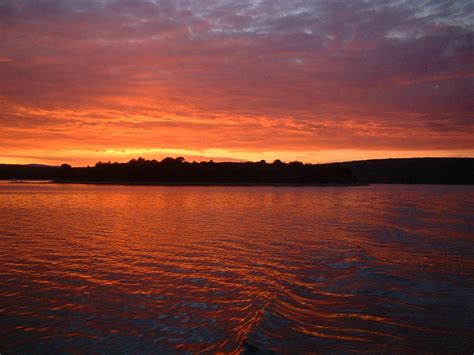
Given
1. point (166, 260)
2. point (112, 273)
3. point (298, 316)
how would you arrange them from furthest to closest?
point (166, 260), point (112, 273), point (298, 316)

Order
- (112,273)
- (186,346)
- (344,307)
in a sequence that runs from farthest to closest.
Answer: (112,273)
(344,307)
(186,346)

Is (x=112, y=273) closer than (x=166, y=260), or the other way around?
(x=112, y=273)

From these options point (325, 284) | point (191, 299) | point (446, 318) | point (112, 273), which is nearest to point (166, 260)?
point (112, 273)

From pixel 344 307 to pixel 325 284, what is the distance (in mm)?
2266

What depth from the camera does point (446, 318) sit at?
10.2 metres

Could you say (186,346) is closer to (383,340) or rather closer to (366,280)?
(383,340)

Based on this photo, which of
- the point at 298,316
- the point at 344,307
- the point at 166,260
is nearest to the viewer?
the point at 298,316

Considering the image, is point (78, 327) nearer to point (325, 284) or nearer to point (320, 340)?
point (320, 340)

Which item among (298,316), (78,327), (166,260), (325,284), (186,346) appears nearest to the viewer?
(186,346)

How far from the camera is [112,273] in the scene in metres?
14.2

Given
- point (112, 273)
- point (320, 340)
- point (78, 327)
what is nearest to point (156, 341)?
point (78, 327)

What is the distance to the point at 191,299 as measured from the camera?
446 inches

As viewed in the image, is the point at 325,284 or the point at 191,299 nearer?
the point at 191,299

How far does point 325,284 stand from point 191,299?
190 inches
